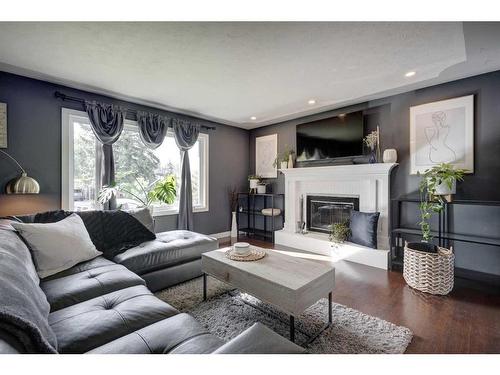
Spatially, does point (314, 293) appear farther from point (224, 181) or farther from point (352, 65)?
point (224, 181)

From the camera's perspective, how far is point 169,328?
1085 millimetres

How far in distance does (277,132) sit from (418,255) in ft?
10.2

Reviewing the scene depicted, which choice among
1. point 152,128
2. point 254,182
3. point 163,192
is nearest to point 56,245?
point 163,192

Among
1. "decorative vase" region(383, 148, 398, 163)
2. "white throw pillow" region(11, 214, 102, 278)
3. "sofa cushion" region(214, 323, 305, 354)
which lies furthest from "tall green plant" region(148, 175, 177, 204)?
"decorative vase" region(383, 148, 398, 163)

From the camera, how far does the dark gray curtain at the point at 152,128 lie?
11.3 ft

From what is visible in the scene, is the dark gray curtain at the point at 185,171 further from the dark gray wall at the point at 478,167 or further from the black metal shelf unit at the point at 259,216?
the dark gray wall at the point at 478,167

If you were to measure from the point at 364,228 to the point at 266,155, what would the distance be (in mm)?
2397

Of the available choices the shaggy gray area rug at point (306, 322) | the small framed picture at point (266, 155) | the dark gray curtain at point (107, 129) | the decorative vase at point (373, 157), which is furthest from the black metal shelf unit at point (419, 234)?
the dark gray curtain at point (107, 129)

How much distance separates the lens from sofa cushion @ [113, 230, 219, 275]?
210cm

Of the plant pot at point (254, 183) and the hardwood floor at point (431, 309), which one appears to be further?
the plant pot at point (254, 183)

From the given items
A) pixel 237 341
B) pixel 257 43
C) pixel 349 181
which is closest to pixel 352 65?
pixel 257 43

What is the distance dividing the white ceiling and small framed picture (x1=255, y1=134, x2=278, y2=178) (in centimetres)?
148

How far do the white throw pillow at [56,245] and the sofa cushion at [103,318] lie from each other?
598mm

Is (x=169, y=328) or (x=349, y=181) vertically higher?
(x=349, y=181)
